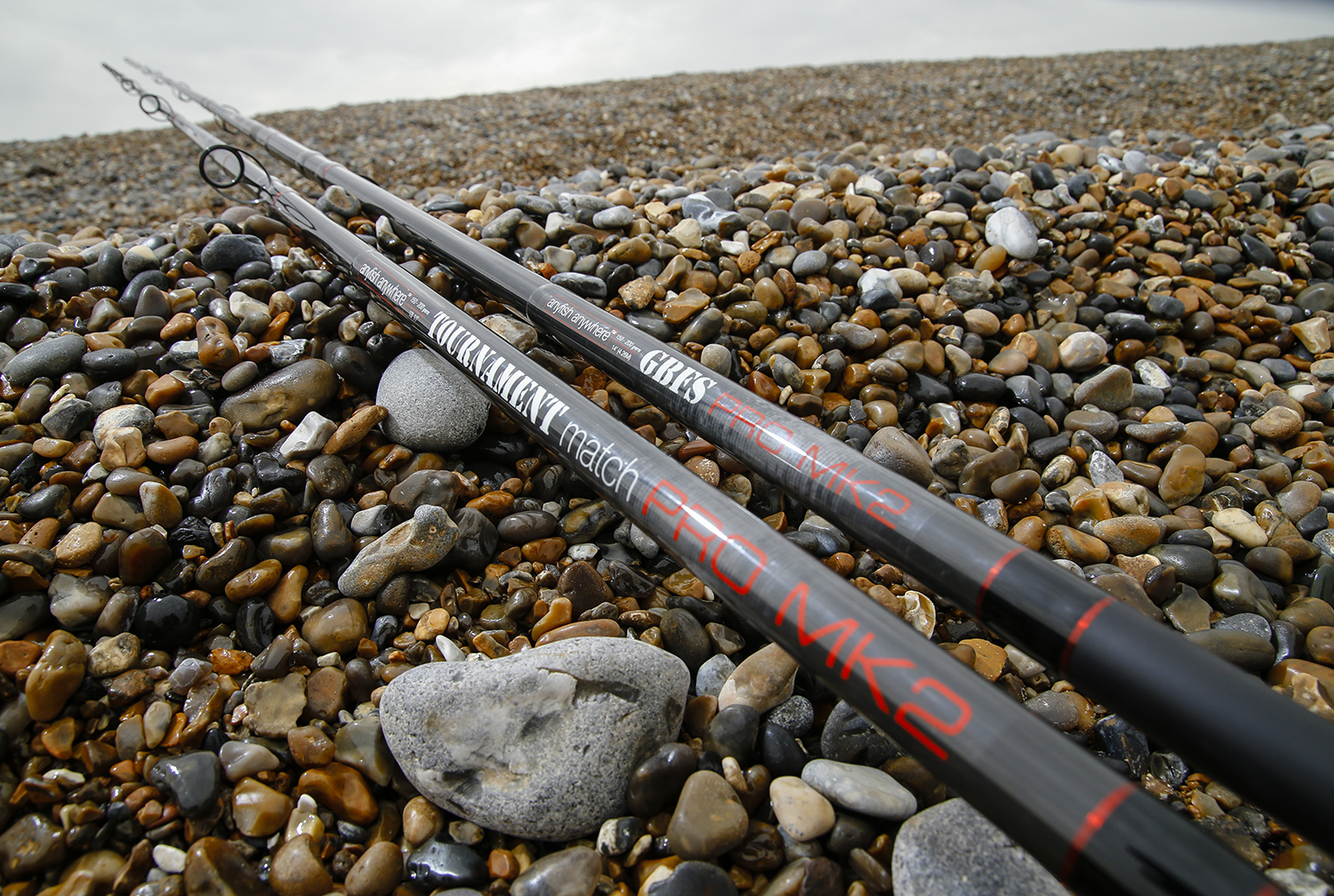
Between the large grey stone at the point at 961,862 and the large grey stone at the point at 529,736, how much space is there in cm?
62

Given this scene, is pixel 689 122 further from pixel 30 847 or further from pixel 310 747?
pixel 30 847

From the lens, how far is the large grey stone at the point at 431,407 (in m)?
2.35

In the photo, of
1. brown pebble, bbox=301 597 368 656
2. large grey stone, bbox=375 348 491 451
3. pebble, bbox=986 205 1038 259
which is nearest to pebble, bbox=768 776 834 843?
brown pebble, bbox=301 597 368 656

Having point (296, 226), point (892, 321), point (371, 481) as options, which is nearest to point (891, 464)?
point (892, 321)

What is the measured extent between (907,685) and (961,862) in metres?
0.46

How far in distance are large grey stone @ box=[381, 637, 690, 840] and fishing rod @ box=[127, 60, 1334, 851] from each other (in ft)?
2.49

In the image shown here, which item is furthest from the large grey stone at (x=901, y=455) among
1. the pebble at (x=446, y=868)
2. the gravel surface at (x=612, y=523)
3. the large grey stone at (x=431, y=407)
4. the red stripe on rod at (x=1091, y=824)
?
the pebble at (x=446, y=868)

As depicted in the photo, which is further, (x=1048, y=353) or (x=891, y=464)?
(x=1048, y=353)

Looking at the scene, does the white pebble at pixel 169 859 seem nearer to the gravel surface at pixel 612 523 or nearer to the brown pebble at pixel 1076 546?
the gravel surface at pixel 612 523

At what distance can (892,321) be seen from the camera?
2.86 metres

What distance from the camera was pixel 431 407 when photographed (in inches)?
92.7

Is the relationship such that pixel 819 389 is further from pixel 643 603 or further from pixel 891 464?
pixel 643 603

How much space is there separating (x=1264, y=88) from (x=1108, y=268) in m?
10.3

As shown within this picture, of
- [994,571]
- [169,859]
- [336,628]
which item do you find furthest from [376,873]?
[994,571]
